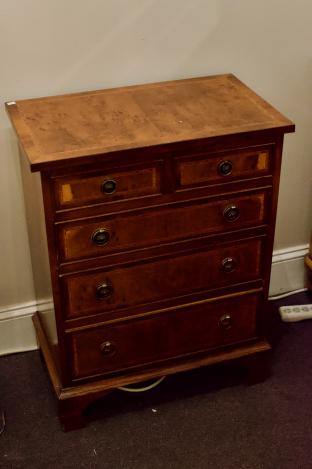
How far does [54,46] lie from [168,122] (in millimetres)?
439

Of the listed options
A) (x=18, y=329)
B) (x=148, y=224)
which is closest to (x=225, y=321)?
(x=148, y=224)

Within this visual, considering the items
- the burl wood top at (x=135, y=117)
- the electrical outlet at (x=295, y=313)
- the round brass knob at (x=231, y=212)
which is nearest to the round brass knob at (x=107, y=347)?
the round brass knob at (x=231, y=212)

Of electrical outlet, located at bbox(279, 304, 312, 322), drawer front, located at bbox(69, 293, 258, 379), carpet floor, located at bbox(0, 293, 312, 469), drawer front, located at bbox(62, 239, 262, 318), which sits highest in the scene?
drawer front, located at bbox(62, 239, 262, 318)

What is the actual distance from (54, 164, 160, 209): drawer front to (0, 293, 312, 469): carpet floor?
771mm

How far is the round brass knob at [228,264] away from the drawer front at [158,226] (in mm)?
104

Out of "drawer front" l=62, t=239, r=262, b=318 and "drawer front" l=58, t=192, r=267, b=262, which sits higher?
"drawer front" l=58, t=192, r=267, b=262

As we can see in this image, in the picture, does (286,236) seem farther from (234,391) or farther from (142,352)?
(142,352)

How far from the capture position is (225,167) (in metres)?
1.81

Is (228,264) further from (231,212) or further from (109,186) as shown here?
(109,186)

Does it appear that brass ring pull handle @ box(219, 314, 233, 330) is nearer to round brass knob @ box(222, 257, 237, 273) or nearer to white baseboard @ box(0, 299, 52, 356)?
round brass knob @ box(222, 257, 237, 273)

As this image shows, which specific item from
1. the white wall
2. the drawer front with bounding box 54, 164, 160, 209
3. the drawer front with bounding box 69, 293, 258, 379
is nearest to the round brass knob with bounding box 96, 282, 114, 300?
the drawer front with bounding box 69, 293, 258, 379

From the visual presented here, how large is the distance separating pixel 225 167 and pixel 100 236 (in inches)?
14.9

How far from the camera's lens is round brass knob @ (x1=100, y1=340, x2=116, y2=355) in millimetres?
1973

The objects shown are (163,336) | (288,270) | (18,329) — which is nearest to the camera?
(163,336)
